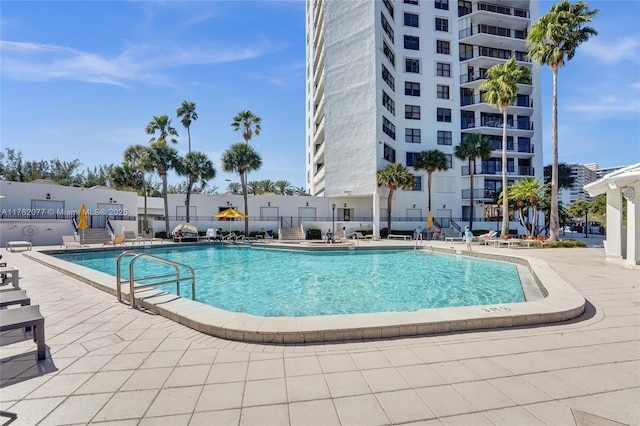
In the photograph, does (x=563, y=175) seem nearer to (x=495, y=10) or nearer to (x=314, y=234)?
(x=495, y=10)

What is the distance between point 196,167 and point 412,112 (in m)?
22.5

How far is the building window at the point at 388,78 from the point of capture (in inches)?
1115

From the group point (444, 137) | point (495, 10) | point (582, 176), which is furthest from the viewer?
point (582, 176)

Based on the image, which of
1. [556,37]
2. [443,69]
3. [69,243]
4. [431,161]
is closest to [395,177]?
[431,161]

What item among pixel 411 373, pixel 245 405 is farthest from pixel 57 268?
pixel 411 373

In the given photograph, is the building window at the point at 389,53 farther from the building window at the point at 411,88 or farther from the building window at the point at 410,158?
the building window at the point at 410,158

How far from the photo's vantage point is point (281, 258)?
15.7 m

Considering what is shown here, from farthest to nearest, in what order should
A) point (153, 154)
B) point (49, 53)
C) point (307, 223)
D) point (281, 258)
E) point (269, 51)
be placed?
point (307, 223) < point (153, 154) < point (281, 258) < point (269, 51) < point (49, 53)

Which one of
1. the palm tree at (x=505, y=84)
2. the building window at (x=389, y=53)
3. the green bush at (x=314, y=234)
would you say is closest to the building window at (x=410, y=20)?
the building window at (x=389, y=53)

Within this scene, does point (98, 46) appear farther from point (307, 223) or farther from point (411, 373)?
point (307, 223)

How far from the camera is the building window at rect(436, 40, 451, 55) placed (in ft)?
106

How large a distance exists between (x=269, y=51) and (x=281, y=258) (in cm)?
1031

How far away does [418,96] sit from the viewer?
3133 cm

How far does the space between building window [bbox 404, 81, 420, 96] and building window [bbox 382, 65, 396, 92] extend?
4.75 ft
